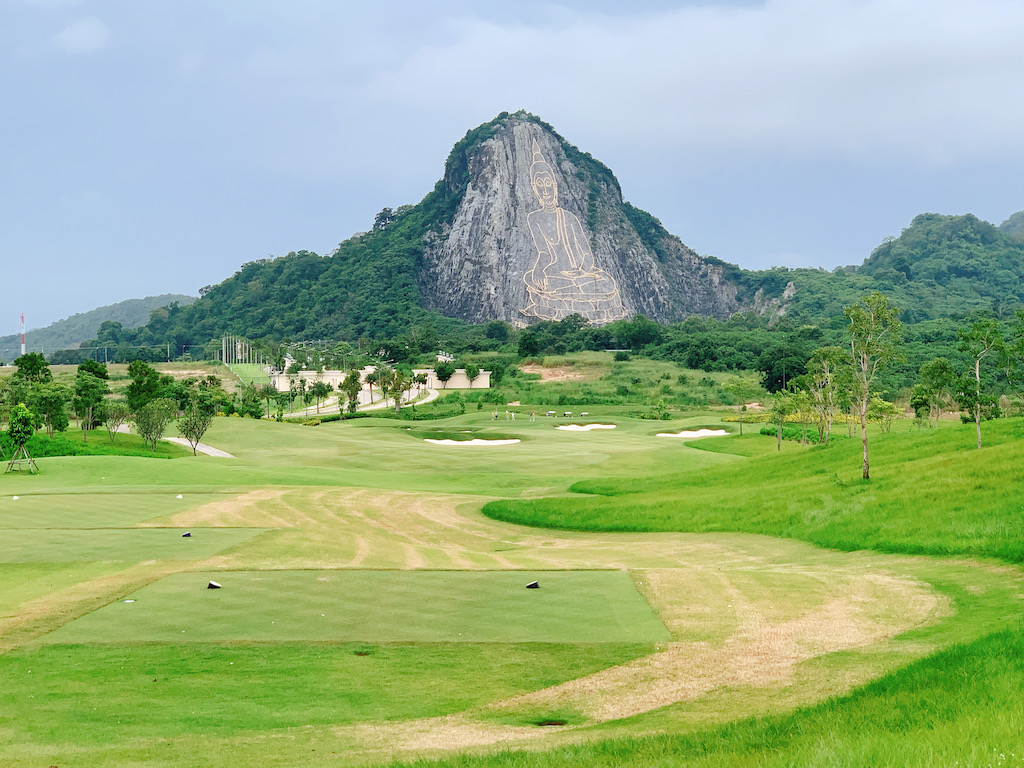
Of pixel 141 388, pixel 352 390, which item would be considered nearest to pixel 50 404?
pixel 141 388

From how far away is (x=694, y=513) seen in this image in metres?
28.8

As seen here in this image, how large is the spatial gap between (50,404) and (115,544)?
139 feet

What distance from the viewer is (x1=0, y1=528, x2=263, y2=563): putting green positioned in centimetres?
2108

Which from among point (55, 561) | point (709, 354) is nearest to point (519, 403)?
point (709, 354)

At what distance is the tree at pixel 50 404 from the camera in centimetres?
5931

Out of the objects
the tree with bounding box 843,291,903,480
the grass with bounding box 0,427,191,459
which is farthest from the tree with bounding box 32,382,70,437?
the tree with bounding box 843,291,903,480

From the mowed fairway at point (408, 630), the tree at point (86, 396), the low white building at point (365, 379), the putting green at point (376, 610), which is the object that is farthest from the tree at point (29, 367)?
the putting green at point (376, 610)

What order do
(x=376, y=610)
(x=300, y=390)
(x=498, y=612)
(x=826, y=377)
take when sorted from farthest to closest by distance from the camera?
(x=300, y=390)
(x=826, y=377)
(x=376, y=610)
(x=498, y=612)

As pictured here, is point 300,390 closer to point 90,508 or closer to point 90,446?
point 90,446

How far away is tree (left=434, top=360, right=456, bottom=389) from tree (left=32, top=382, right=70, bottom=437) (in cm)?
7342

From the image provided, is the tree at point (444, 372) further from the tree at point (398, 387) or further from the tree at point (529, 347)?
the tree at point (529, 347)

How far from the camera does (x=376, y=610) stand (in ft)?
51.3

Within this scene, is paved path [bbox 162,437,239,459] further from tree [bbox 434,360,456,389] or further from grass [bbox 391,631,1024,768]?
tree [bbox 434,360,456,389]

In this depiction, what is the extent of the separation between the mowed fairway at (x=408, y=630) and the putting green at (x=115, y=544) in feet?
0.43
